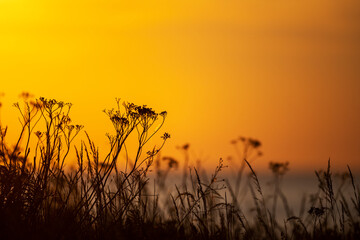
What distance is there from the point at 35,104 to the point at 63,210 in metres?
0.75

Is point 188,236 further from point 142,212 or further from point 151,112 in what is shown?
point 151,112

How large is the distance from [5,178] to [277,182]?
8.52 ft

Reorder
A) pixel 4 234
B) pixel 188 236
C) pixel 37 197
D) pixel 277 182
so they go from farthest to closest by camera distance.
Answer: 1. pixel 277 182
2. pixel 188 236
3. pixel 37 197
4. pixel 4 234

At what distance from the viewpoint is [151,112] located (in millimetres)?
4297

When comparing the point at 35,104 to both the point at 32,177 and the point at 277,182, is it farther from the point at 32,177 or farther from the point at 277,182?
the point at 277,182

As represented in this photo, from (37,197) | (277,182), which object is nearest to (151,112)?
(37,197)

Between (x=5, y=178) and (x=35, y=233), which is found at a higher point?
(x=5, y=178)

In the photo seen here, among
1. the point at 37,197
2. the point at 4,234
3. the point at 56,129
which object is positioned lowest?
the point at 4,234

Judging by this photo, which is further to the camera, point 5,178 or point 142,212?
point 142,212

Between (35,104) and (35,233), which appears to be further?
(35,104)

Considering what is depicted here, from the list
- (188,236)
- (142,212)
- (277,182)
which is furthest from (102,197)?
(277,182)

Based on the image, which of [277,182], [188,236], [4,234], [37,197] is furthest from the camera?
[277,182]

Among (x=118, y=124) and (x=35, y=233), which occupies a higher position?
(x=118, y=124)

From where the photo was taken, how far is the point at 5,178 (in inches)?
161
